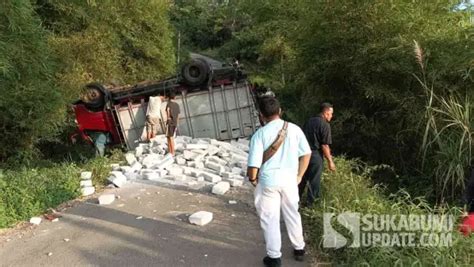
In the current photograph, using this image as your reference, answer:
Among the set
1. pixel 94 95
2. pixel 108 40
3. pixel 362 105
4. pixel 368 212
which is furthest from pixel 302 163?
pixel 108 40

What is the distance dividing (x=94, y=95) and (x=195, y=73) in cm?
253

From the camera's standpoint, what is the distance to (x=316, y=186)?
5.69m

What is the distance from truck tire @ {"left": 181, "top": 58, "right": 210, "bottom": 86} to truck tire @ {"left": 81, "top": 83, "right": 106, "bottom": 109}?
6.71 ft

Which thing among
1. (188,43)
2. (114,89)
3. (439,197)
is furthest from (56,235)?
(188,43)

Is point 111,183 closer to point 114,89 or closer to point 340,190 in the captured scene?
point 340,190

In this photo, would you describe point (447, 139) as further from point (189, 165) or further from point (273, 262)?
point (189, 165)

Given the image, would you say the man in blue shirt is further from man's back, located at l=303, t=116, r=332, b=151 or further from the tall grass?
the tall grass

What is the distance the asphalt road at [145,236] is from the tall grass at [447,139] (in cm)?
274

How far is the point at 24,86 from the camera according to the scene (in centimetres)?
867

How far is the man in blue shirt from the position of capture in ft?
13.5

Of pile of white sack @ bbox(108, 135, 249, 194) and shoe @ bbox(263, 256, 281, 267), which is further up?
shoe @ bbox(263, 256, 281, 267)

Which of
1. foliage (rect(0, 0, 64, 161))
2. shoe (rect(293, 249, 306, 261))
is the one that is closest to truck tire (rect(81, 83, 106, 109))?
foliage (rect(0, 0, 64, 161))

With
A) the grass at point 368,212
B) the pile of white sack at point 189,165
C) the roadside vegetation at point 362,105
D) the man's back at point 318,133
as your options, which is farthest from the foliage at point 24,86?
the grass at point 368,212

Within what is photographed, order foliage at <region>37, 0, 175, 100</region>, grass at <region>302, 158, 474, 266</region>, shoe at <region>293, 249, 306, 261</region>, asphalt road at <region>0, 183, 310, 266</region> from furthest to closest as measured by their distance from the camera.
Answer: foliage at <region>37, 0, 175, 100</region> → asphalt road at <region>0, 183, 310, 266</region> → shoe at <region>293, 249, 306, 261</region> → grass at <region>302, 158, 474, 266</region>
